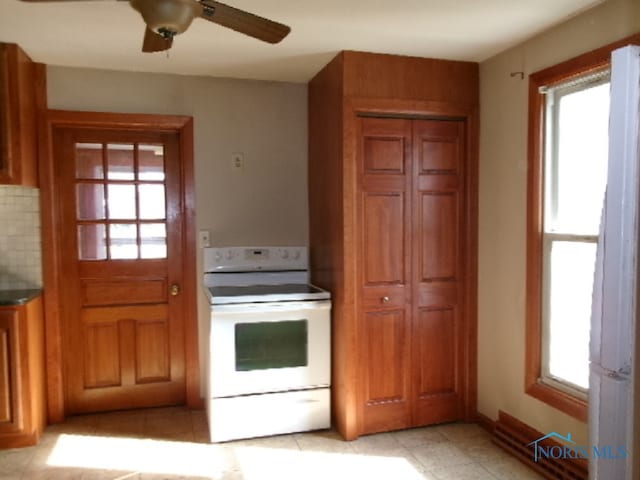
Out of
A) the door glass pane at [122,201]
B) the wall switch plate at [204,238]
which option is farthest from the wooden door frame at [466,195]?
the door glass pane at [122,201]

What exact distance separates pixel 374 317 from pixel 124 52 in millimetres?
2141

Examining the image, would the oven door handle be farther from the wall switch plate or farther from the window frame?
the window frame

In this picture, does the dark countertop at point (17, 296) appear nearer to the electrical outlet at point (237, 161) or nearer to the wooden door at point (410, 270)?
the electrical outlet at point (237, 161)

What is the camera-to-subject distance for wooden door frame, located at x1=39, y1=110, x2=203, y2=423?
3.07 metres

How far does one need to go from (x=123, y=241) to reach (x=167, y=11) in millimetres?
2215

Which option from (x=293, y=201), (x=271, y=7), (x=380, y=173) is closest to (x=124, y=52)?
(x=271, y=7)

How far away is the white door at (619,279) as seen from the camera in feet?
5.52

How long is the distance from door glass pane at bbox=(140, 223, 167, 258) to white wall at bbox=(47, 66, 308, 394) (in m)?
0.28

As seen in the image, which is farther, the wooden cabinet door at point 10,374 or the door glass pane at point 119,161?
the door glass pane at point 119,161

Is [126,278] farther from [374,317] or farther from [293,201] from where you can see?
[374,317]

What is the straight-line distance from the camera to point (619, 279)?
1722 millimetres

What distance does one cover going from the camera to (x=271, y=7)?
2.21m

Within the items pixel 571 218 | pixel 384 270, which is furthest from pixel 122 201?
pixel 571 218

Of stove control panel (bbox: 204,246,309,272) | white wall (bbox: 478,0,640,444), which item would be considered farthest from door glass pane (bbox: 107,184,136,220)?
white wall (bbox: 478,0,640,444)
